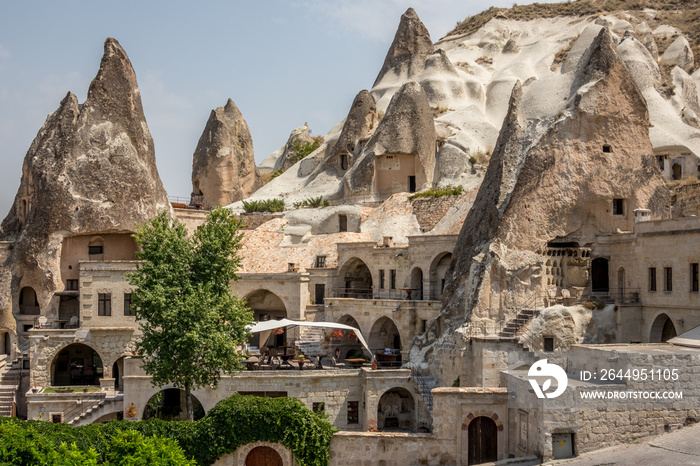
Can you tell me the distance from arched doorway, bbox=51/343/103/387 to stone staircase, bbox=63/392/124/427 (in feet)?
19.0

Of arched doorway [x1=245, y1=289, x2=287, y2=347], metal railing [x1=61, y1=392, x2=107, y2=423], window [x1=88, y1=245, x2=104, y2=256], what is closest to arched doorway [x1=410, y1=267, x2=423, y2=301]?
arched doorway [x1=245, y1=289, x2=287, y2=347]

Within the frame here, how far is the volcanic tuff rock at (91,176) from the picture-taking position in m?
42.5

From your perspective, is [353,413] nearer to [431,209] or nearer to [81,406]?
[81,406]

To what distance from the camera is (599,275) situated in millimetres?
35312

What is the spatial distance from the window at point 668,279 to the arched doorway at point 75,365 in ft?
92.0

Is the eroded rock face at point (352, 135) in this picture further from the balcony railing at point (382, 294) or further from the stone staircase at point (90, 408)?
the stone staircase at point (90, 408)

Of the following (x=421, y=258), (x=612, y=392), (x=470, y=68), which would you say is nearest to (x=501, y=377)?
(x=612, y=392)

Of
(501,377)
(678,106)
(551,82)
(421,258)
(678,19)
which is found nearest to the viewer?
(501,377)

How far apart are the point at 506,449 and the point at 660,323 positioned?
8.86 metres

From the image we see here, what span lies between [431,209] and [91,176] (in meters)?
19.1

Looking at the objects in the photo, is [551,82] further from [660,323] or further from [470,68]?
[470,68]

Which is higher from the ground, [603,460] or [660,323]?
[660,323]

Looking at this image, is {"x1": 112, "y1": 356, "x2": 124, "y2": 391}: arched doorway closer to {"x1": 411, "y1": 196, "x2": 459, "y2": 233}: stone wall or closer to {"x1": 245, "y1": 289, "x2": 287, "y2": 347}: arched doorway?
{"x1": 245, "y1": 289, "x2": 287, "y2": 347}: arched doorway

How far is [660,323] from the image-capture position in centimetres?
3188
